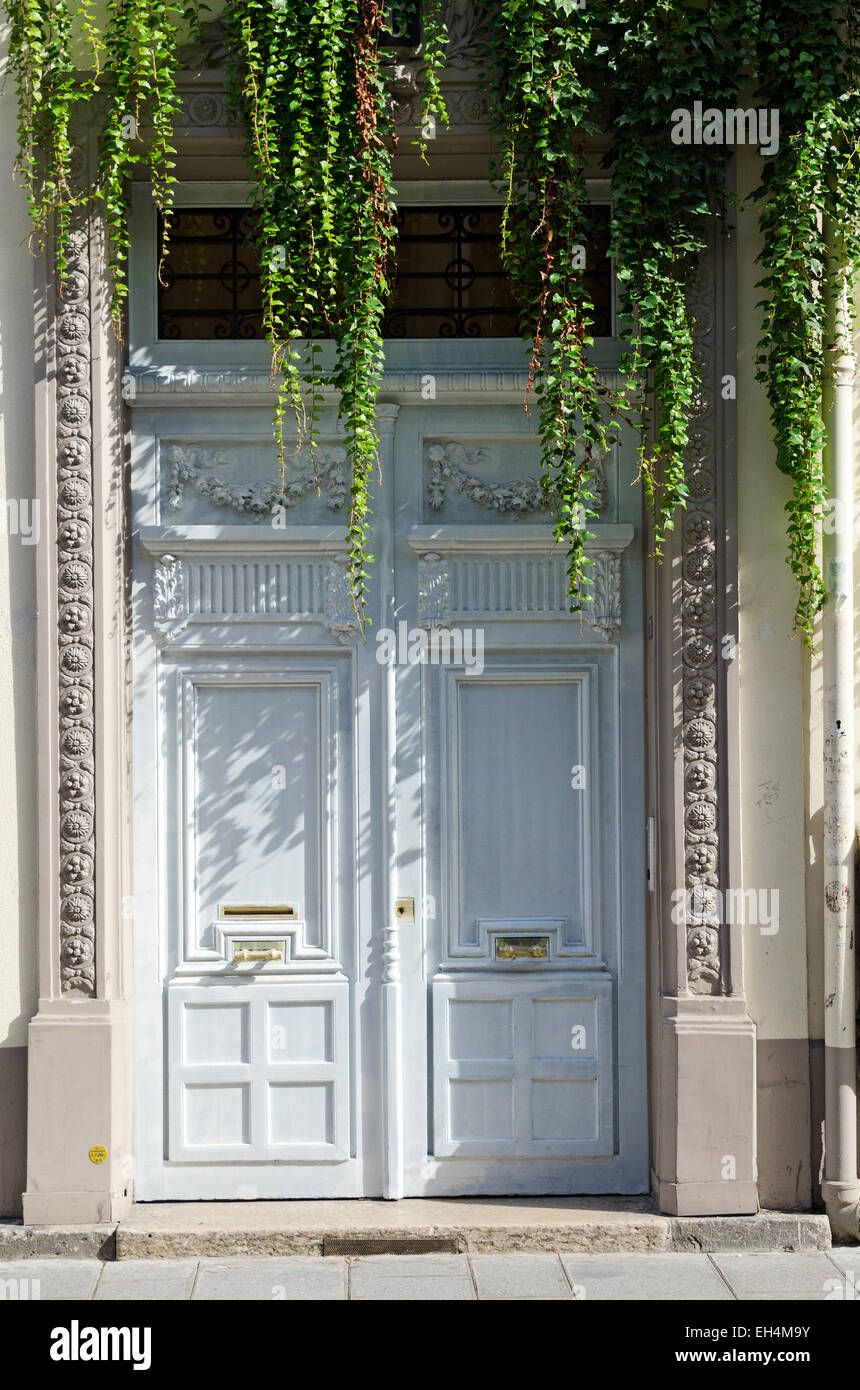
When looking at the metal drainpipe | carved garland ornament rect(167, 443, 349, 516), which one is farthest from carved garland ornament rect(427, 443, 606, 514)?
the metal drainpipe

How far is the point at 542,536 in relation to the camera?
17.8ft

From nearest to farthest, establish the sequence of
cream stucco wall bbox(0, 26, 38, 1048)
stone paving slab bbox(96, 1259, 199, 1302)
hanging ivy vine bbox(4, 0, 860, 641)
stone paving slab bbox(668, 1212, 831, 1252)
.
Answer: stone paving slab bbox(96, 1259, 199, 1302) < hanging ivy vine bbox(4, 0, 860, 641) < stone paving slab bbox(668, 1212, 831, 1252) < cream stucco wall bbox(0, 26, 38, 1048)

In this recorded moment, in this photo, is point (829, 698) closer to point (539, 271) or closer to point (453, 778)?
point (453, 778)

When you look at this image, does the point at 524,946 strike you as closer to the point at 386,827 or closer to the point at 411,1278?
the point at 386,827

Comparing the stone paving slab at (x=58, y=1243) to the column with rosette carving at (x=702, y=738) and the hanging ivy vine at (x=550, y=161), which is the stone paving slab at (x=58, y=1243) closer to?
the column with rosette carving at (x=702, y=738)

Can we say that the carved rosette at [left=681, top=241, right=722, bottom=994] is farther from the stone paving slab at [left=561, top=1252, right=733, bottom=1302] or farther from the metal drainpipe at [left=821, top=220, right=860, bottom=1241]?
the stone paving slab at [left=561, top=1252, right=733, bottom=1302]

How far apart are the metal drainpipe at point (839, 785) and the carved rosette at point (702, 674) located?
436 mm

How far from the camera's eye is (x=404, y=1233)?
5.08 metres

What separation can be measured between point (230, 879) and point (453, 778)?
1.01 metres

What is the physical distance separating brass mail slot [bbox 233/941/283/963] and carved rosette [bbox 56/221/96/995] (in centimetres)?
59

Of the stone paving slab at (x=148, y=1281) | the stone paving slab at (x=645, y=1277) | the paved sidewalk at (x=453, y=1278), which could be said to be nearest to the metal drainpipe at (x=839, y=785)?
the paved sidewalk at (x=453, y=1278)

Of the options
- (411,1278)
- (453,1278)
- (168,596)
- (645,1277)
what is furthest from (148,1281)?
(168,596)

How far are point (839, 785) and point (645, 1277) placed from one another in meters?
2.00

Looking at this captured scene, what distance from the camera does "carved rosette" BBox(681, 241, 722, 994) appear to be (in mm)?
5250
